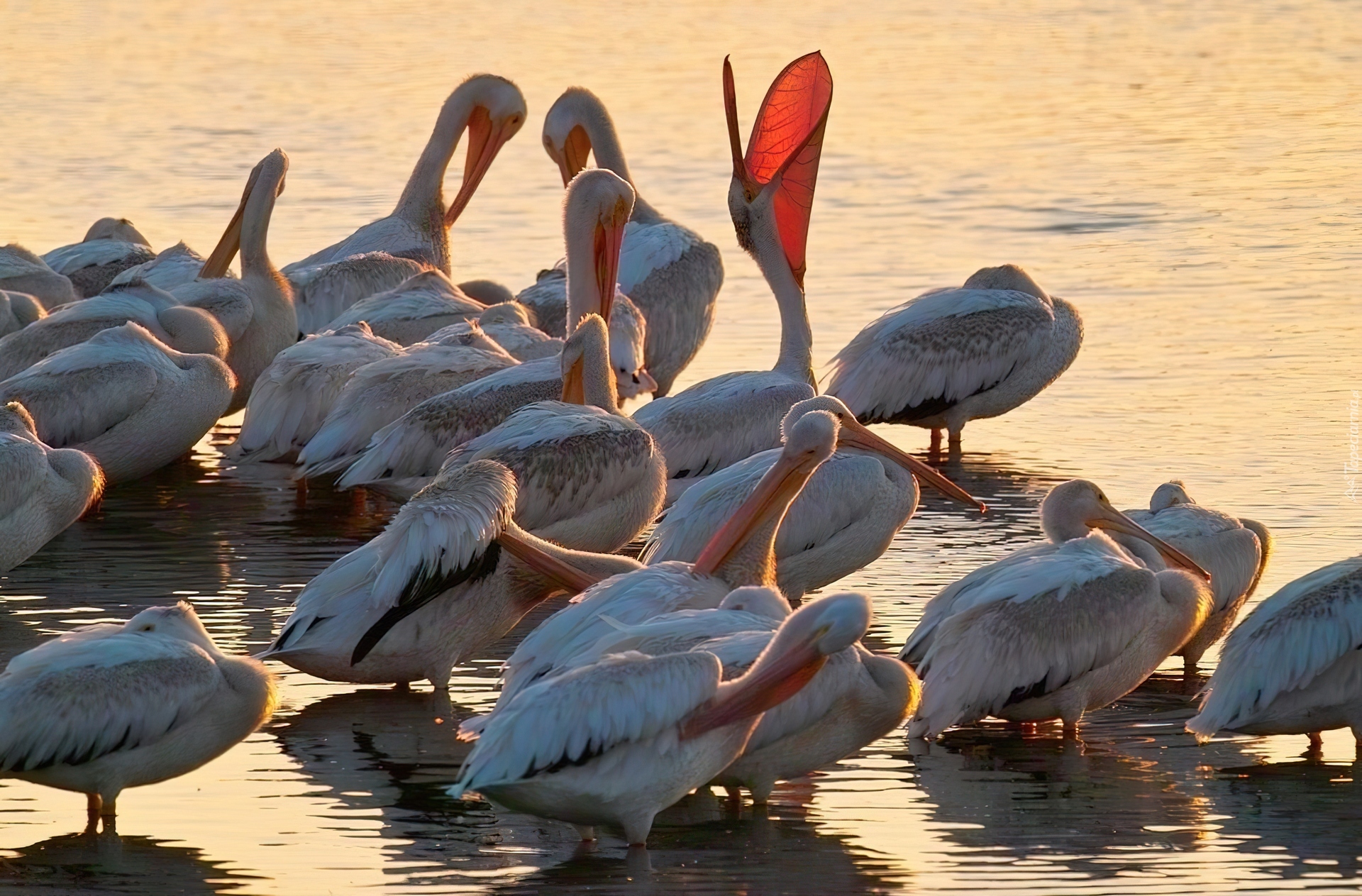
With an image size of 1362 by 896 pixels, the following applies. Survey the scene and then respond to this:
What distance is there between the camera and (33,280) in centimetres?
1178

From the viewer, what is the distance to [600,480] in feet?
26.0

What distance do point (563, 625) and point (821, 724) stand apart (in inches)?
28.4

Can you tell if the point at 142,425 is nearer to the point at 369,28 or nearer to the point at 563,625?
the point at 563,625

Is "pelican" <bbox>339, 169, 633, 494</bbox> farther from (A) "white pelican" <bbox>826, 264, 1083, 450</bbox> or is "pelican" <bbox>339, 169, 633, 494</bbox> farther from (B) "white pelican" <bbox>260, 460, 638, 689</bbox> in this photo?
(A) "white pelican" <bbox>826, 264, 1083, 450</bbox>

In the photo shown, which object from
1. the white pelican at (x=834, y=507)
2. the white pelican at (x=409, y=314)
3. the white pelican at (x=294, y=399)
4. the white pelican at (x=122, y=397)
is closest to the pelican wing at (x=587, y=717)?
the white pelican at (x=834, y=507)

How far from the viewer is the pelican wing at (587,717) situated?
215 inches

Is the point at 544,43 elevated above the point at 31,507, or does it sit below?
above

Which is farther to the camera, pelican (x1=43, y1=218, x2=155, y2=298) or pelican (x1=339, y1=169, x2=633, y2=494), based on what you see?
pelican (x1=43, y1=218, x2=155, y2=298)

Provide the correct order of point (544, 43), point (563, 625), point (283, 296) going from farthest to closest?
point (544, 43)
point (283, 296)
point (563, 625)

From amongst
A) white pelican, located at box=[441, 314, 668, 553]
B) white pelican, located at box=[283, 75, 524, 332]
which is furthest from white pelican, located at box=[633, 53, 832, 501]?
white pelican, located at box=[283, 75, 524, 332]

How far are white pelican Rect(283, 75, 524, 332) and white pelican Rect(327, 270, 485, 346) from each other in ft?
2.88

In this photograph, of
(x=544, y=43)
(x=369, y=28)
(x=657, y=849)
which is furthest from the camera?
(x=369, y=28)

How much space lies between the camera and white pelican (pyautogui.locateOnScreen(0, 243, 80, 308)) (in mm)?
11750

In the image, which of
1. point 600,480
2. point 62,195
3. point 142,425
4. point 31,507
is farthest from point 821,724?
point 62,195
